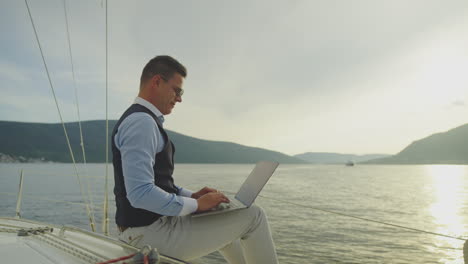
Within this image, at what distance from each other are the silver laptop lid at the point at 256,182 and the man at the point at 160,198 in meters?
0.14

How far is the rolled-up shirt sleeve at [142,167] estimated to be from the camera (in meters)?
1.58

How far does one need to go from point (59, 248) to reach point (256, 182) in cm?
132

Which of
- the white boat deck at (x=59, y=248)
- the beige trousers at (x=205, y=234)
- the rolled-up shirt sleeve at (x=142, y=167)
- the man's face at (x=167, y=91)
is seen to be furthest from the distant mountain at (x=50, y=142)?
the rolled-up shirt sleeve at (x=142, y=167)

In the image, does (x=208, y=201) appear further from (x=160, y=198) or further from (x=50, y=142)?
(x=50, y=142)

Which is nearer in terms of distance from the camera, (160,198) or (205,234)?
(160,198)

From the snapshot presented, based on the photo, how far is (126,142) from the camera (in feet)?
5.36

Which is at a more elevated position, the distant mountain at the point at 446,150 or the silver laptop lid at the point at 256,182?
the silver laptop lid at the point at 256,182

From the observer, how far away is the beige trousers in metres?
1.79

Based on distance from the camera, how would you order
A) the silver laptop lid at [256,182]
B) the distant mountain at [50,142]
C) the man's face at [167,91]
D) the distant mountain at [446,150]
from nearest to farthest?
1. the man's face at [167,91]
2. the silver laptop lid at [256,182]
3. the distant mountain at [50,142]
4. the distant mountain at [446,150]

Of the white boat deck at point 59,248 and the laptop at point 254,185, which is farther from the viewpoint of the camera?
the laptop at point 254,185

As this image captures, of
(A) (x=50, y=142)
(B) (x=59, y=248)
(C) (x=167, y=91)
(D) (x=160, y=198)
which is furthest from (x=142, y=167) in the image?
(A) (x=50, y=142)

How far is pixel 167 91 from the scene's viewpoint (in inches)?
78.3

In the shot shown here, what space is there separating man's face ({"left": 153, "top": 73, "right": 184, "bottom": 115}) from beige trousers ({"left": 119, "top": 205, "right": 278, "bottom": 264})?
72cm

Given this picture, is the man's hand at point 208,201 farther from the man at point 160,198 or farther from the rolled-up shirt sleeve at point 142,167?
the rolled-up shirt sleeve at point 142,167
